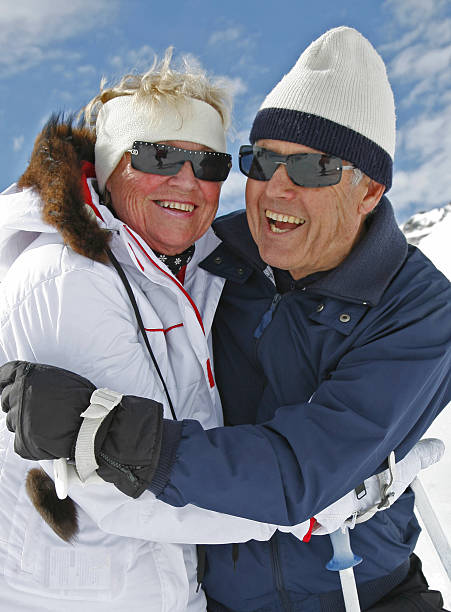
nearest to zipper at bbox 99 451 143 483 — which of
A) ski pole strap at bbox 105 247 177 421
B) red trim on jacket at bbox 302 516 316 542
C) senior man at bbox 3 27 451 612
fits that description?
senior man at bbox 3 27 451 612

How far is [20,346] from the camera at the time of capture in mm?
1934

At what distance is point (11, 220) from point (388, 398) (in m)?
1.39

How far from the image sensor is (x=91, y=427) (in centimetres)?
168

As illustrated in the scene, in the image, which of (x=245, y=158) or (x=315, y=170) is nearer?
(x=315, y=170)

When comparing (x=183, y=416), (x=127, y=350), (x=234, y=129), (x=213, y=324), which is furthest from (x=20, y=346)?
(x=234, y=129)

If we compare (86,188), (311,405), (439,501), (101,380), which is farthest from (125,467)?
(439,501)

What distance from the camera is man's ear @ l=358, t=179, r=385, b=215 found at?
239cm

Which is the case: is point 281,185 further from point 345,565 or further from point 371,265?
point 345,565

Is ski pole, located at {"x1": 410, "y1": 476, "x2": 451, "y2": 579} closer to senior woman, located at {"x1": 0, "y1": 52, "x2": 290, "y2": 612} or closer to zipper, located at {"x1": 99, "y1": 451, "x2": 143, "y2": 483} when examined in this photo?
senior woman, located at {"x1": 0, "y1": 52, "x2": 290, "y2": 612}

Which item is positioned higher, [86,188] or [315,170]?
[315,170]

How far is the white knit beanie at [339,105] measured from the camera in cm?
222

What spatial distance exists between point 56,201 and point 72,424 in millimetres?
779

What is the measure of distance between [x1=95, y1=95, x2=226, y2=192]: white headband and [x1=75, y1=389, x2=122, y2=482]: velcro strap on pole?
107 cm

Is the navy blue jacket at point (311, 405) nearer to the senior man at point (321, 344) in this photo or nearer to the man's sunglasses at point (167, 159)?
the senior man at point (321, 344)
